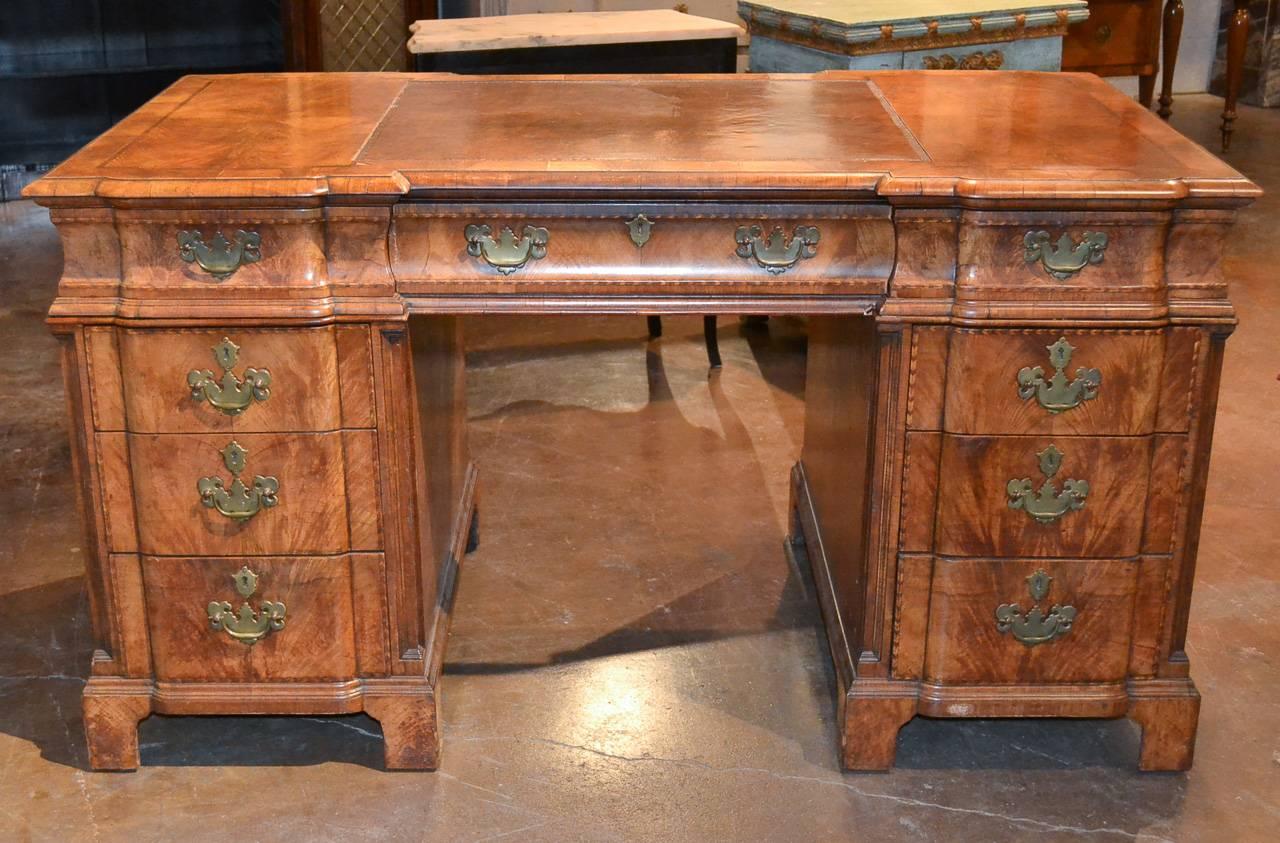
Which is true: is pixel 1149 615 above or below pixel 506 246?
below

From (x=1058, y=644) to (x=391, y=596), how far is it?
3.38 feet

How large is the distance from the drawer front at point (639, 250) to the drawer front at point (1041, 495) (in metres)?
0.31

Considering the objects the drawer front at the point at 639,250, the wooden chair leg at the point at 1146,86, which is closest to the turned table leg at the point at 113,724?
the drawer front at the point at 639,250

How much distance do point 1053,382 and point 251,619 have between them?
1.25 metres

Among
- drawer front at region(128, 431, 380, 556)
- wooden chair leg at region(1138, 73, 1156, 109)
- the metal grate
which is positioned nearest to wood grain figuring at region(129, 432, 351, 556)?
drawer front at region(128, 431, 380, 556)

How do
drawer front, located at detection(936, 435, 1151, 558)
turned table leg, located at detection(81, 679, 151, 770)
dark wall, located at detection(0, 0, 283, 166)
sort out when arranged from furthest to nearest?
dark wall, located at detection(0, 0, 283, 166) < turned table leg, located at detection(81, 679, 151, 770) < drawer front, located at detection(936, 435, 1151, 558)

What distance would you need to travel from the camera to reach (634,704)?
2637 millimetres

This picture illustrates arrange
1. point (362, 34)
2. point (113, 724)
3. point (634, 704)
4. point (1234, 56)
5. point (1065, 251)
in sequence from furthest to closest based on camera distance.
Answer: point (1234, 56)
point (362, 34)
point (634, 704)
point (113, 724)
point (1065, 251)

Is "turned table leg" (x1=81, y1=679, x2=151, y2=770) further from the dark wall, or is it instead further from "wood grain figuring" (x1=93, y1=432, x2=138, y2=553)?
the dark wall

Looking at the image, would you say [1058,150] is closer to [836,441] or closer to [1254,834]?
[836,441]

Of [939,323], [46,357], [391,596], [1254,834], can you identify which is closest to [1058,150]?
[939,323]

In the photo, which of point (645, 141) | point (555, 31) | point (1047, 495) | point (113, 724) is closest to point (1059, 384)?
point (1047, 495)

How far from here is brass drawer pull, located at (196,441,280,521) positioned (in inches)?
90.2

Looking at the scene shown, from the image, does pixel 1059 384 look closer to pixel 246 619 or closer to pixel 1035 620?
pixel 1035 620
